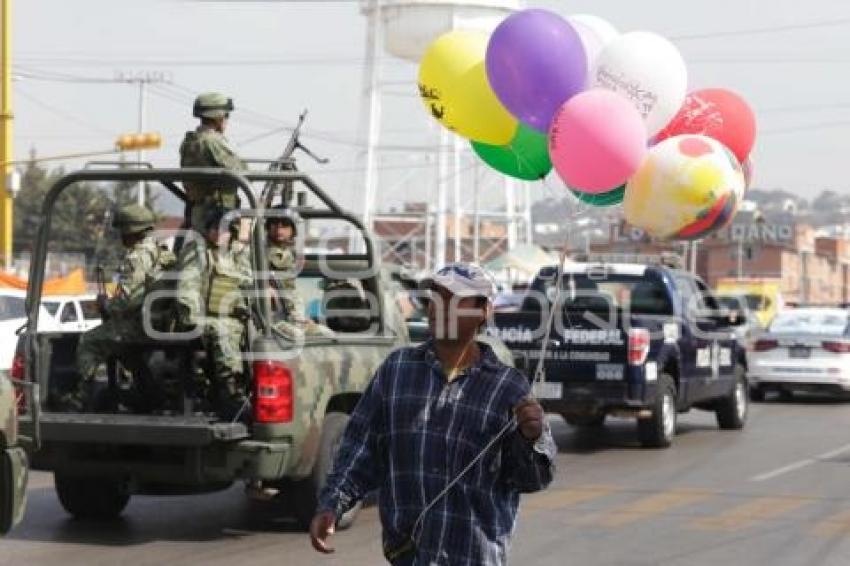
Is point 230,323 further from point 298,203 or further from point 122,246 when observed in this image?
point 298,203

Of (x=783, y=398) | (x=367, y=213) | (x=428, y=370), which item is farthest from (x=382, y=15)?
(x=428, y=370)

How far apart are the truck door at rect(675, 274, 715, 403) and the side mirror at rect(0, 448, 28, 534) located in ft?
A: 34.6

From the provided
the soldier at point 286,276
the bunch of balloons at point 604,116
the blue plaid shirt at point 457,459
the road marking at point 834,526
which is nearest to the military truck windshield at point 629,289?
the road marking at point 834,526

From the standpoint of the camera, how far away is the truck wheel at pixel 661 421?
627 inches

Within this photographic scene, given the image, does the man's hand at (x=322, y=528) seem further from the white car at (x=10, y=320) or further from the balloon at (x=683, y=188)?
the white car at (x=10, y=320)

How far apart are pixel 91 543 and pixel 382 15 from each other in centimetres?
4263

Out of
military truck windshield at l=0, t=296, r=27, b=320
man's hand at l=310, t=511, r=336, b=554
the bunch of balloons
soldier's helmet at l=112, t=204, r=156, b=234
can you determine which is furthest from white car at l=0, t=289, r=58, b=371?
man's hand at l=310, t=511, r=336, b=554

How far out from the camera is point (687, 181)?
8695mm

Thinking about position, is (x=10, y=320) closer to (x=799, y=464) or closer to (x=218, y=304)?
(x=799, y=464)

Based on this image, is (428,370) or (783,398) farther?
(783,398)

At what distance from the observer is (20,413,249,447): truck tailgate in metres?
9.28

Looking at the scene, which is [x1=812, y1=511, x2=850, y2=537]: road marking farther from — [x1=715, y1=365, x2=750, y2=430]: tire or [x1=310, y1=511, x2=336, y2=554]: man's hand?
[x1=715, y1=365, x2=750, y2=430]: tire

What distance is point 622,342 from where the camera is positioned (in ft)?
50.4

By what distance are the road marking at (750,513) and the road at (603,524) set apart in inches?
0.5
